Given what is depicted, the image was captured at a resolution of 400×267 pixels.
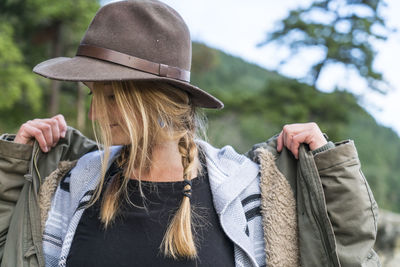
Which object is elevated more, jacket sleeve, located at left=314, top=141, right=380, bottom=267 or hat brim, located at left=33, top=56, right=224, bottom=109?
hat brim, located at left=33, top=56, right=224, bottom=109

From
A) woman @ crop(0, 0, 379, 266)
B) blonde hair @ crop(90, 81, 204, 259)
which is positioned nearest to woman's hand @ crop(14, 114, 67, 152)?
woman @ crop(0, 0, 379, 266)

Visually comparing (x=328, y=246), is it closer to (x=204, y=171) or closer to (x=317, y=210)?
(x=317, y=210)

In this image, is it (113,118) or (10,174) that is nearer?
(113,118)

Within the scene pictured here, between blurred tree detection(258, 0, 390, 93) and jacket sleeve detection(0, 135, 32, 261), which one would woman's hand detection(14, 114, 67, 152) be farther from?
blurred tree detection(258, 0, 390, 93)

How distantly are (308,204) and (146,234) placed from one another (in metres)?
0.59

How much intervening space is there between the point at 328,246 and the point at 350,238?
8cm

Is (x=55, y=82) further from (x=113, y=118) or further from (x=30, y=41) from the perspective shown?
(x=113, y=118)

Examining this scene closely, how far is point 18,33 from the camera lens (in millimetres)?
14336

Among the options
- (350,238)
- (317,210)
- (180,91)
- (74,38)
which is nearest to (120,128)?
(180,91)

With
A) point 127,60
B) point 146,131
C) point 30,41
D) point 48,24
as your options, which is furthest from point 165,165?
point 30,41

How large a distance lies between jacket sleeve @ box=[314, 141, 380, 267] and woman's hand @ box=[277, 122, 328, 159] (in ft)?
0.21

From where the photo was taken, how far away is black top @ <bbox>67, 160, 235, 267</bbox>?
1.41 metres

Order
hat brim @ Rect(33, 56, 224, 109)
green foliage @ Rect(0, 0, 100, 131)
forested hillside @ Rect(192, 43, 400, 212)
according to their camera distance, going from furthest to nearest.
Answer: forested hillside @ Rect(192, 43, 400, 212) < green foliage @ Rect(0, 0, 100, 131) < hat brim @ Rect(33, 56, 224, 109)

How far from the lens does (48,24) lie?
48.7 feet
